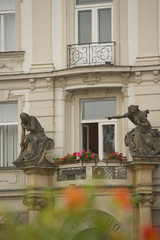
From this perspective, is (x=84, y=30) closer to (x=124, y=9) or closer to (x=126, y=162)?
(x=124, y=9)

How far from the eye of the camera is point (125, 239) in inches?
102

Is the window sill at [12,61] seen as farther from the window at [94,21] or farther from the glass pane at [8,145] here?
the window at [94,21]

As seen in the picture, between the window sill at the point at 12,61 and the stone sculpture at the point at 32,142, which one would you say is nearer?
the stone sculpture at the point at 32,142

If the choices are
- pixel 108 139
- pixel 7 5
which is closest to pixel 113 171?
pixel 108 139

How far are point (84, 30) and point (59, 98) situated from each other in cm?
208

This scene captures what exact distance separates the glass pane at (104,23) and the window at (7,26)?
2699 mm

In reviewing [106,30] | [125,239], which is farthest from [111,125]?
[125,239]

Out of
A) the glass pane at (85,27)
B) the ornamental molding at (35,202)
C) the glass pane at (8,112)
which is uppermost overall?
the glass pane at (85,27)

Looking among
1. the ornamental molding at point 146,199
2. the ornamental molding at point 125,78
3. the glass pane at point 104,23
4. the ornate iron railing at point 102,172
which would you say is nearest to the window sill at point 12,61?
the glass pane at point 104,23

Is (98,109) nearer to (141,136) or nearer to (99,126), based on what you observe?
(99,126)

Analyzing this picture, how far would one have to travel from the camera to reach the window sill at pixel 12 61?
59.2 feet

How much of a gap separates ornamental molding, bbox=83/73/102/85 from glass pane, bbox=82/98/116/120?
773 millimetres

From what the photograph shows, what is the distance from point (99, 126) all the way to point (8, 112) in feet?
9.24

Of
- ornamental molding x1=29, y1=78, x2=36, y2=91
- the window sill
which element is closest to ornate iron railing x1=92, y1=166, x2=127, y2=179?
ornamental molding x1=29, y1=78, x2=36, y2=91
